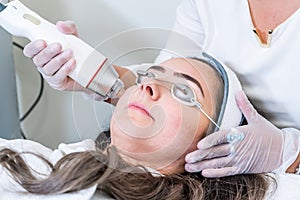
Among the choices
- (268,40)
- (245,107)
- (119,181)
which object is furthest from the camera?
(268,40)

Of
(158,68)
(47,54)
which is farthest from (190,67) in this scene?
(47,54)

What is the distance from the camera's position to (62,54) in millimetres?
1050

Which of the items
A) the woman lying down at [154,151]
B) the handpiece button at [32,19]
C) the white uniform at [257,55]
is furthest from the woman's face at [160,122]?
the handpiece button at [32,19]

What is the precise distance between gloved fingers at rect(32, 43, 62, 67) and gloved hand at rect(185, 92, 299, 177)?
32 cm

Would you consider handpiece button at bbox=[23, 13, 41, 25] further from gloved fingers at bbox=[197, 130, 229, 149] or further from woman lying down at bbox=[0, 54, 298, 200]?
gloved fingers at bbox=[197, 130, 229, 149]

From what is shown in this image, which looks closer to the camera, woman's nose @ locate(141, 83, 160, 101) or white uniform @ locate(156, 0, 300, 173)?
woman's nose @ locate(141, 83, 160, 101)

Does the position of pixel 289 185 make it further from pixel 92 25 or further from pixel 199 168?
pixel 92 25

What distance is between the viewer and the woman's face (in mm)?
1047

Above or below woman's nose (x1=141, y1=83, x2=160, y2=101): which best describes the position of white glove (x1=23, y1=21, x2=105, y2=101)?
above

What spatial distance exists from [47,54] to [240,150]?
0.41 metres

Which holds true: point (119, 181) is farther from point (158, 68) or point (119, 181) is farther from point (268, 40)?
point (268, 40)

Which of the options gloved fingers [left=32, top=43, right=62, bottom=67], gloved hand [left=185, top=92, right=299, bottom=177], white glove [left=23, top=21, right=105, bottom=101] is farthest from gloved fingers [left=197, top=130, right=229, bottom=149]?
gloved fingers [left=32, top=43, right=62, bottom=67]

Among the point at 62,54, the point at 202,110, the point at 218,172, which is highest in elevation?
the point at 62,54

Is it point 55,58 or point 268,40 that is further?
point 268,40
